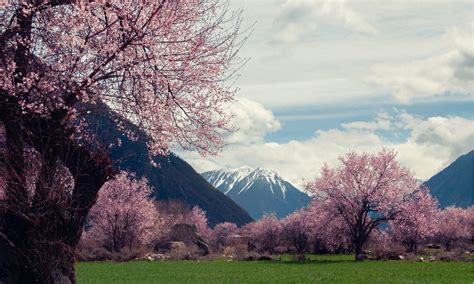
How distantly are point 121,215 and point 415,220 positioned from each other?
3992 cm

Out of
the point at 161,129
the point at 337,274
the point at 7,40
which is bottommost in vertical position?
the point at 337,274

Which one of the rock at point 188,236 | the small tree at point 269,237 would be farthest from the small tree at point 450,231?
the rock at point 188,236

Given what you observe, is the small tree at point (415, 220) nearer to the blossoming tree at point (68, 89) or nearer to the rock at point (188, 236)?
the rock at point (188, 236)

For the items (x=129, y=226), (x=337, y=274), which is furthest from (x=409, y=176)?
(x=129, y=226)

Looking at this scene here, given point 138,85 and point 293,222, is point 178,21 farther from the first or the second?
point 293,222

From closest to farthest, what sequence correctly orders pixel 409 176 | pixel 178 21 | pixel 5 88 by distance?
pixel 5 88 < pixel 178 21 < pixel 409 176

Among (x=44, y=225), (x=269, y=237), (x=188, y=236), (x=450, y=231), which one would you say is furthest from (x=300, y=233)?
(x=44, y=225)

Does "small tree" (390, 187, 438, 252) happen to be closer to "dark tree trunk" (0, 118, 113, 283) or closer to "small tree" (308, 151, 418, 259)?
"small tree" (308, 151, 418, 259)

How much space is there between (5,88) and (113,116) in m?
3.27

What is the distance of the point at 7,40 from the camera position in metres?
14.1

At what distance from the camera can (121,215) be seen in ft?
257

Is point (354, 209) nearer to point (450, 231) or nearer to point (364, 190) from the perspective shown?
point (364, 190)

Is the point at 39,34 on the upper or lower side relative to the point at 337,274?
upper

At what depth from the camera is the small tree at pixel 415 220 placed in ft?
193
